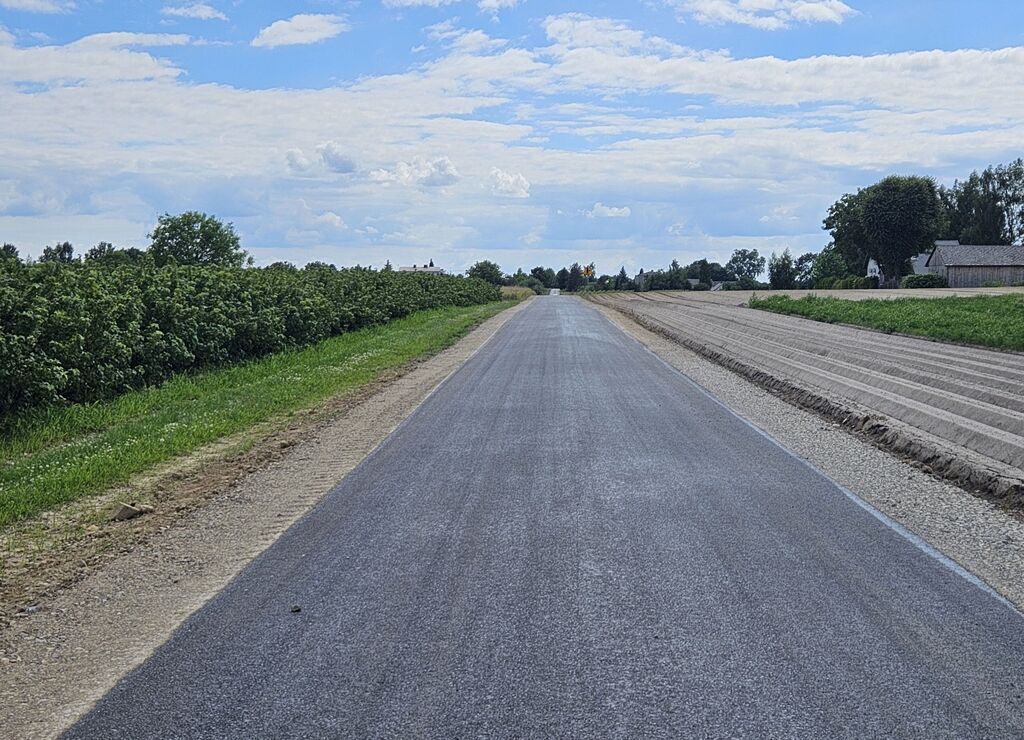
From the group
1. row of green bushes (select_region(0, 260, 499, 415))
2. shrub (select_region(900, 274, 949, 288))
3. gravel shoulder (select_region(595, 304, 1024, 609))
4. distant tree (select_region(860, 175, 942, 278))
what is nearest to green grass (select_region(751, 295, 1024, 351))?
gravel shoulder (select_region(595, 304, 1024, 609))

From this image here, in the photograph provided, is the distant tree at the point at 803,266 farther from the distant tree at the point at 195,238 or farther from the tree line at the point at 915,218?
the distant tree at the point at 195,238

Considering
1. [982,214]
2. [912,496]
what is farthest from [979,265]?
[912,496]

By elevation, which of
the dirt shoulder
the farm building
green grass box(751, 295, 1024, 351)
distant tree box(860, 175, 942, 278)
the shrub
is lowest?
the dirt shoulder

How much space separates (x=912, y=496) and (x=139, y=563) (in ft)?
21.5

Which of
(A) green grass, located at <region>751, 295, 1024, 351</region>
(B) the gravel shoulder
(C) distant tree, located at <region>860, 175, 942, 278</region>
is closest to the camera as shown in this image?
(B) the gravel shoulder

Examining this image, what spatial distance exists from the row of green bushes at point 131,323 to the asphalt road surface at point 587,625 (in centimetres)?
600

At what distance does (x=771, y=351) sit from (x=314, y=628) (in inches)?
889

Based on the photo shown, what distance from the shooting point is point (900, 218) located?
4186 inches

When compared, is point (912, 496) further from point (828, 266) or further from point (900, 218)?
point (828, 266)

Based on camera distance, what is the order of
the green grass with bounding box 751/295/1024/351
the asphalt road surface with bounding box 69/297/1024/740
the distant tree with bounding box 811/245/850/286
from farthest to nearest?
1. the distant tree with bounding box 811/245/850/286
2. the green grass with bounding box 751/295/1024/351
3. the asphalt road surface with bounding box 69/297/1024/740

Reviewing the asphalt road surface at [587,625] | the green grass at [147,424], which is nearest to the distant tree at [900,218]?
the green grass at [147,424]

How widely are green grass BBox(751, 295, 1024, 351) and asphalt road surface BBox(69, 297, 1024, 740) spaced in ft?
59.0

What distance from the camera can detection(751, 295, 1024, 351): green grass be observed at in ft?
81.3

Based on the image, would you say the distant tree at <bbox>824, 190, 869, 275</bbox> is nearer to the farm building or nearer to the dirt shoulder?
the farm building
